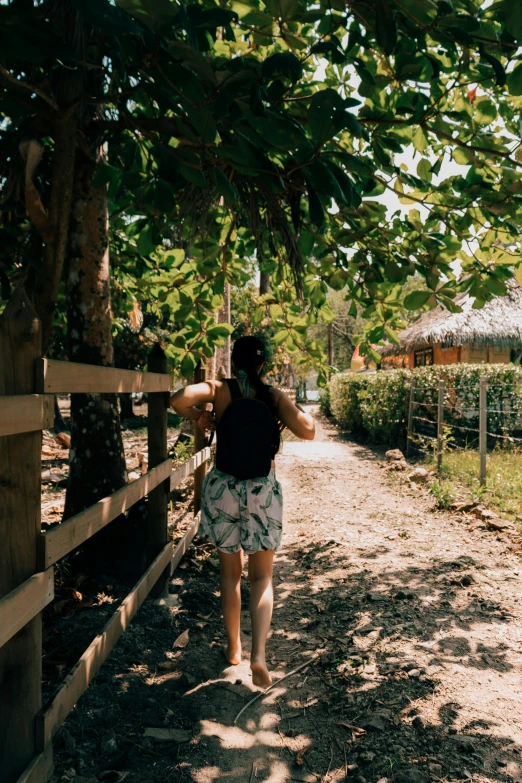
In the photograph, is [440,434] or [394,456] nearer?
[440,434]

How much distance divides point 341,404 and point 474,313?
529cm

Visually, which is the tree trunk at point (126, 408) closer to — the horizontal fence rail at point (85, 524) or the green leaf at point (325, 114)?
the horizontal fence rail at point (85, 524)

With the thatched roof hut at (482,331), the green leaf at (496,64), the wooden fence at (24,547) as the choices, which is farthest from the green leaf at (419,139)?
the thatched roof hut at (482,331)

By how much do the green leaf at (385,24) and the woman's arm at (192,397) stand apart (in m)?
1.91

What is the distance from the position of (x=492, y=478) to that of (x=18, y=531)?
7418 millimetres

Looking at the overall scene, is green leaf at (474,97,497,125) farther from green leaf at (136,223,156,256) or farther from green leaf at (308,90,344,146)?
green leaf at (136,223,156,256)

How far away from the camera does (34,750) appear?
2.00 m

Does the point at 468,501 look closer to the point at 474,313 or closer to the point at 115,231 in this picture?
the point at 115,231

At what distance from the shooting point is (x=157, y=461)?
13.8ft

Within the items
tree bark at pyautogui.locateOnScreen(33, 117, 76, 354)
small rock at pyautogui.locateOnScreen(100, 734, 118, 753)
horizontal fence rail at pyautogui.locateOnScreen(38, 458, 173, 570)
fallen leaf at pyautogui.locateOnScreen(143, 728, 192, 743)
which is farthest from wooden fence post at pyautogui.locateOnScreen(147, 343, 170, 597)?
small rock at pyautogui.locateOnScreen(100, 734, 118, 753)

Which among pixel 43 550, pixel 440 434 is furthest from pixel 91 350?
pixel 440 434

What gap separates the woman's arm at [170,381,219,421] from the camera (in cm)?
335

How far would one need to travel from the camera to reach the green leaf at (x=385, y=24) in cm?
201

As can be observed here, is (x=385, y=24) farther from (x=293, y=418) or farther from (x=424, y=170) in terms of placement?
(x=293, y=418)
